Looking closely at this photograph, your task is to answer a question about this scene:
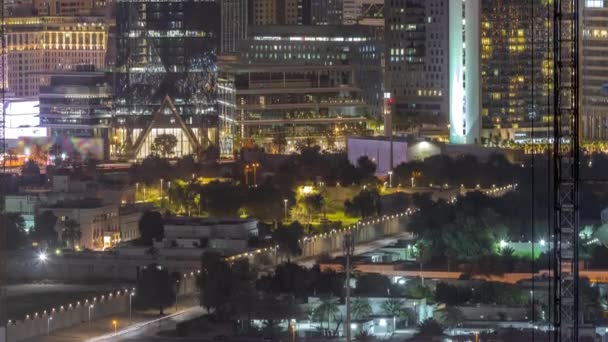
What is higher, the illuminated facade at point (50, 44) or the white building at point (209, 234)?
the illuminated facade at point (50, 44)

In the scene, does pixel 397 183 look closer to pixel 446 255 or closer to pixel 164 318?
pixel 446 255

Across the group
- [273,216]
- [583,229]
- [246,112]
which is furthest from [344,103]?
[583,229]

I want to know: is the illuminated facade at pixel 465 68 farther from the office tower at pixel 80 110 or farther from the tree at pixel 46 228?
the tree at pixel 46 228

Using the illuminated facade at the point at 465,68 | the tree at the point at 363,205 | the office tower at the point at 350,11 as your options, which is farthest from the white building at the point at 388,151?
the office tower at the point at 350,11

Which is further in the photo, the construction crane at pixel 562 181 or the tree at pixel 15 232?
the tree at pixel 15 232

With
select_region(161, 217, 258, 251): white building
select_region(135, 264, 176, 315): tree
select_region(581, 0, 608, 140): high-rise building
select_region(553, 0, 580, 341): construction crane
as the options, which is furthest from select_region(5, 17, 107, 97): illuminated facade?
select_region(553, 0, 580, 341): construction crane

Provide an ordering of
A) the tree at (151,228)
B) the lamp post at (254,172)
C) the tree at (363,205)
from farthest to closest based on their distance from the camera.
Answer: the lamp post at (254,172) → the tree at (363,205) → the tree at (151,228)

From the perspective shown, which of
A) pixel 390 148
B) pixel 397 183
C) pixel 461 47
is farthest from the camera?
pixel 461 47
